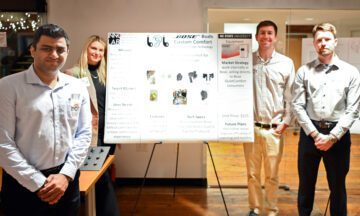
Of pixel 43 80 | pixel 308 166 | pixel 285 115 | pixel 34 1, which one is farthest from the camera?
pixel 34 1

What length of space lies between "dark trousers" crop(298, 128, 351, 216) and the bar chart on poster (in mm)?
427

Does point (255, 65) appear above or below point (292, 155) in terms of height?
above

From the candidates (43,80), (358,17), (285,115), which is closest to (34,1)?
(43,80)

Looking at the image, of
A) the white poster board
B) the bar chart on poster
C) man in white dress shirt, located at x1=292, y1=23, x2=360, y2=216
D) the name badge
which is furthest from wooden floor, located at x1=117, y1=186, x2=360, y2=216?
the white poster board

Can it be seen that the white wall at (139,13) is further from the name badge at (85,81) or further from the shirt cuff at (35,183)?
the shirt cuff at (35,183)

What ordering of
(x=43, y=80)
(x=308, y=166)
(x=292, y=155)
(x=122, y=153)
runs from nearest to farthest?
(x=43, y=80) < (x=308, y=166) < (x=122, y=153) < (x=292, y=155)

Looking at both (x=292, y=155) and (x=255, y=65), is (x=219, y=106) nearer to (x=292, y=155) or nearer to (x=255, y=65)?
(x=255, y=65)

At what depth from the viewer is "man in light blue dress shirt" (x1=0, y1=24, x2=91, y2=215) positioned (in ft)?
5.15

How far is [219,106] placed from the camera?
2809mm

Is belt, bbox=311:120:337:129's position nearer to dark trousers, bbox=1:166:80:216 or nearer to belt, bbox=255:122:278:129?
belt, bbox=255:122:278:129

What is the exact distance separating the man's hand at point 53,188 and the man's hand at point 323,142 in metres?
1.76

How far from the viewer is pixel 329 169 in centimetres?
265

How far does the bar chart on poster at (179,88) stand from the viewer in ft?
9.14

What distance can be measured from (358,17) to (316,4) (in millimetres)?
487
